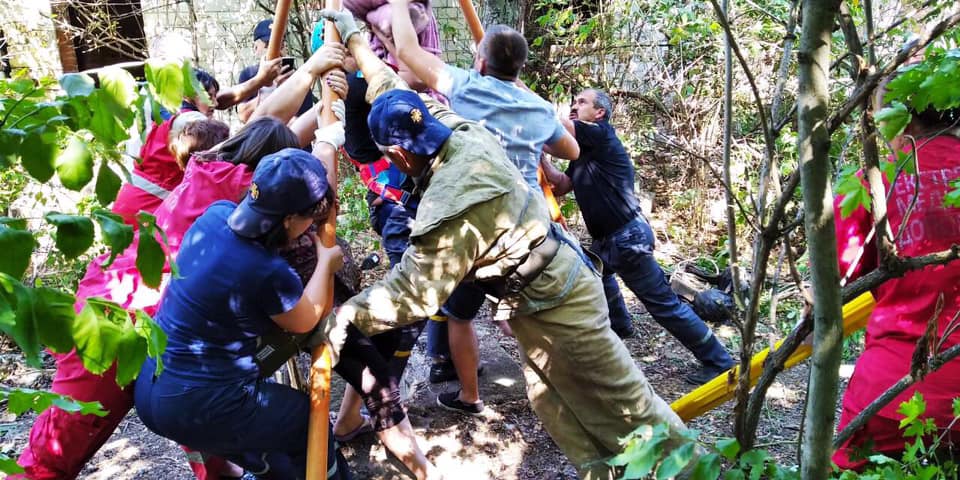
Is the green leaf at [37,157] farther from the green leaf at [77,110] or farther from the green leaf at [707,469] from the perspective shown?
the green leaf at [707,469]

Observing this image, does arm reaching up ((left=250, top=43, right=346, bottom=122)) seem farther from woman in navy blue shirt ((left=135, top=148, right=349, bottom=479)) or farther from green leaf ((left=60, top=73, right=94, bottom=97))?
green leaf ((left=60, top=73, right=94, bottom=97))

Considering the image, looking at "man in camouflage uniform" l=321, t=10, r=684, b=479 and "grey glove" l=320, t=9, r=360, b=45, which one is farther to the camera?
"grey glove" l=320, t=9, r=360, b=45

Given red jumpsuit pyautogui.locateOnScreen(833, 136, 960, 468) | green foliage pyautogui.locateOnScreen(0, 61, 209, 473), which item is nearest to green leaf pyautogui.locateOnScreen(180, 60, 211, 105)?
green foliage pyautogui.locateOnScreen(0, 61, 209, 473)

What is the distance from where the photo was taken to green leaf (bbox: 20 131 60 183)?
1357mm

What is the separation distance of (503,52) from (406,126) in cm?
116

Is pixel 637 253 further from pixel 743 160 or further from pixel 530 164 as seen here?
pixel 743 160

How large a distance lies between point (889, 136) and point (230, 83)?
825cm

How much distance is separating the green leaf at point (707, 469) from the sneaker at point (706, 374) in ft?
11.9

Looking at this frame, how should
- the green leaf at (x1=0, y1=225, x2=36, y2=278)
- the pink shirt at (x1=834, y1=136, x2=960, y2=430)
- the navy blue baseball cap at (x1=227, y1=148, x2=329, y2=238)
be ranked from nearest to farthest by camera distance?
1. the green leaf at (x1=0, y1=225, x2=36, y2=278)
2. the pink shirt at (x1=834, y1=136, x2=960, y2=430)
3. the navy blue baseball cap at (x1=227, y1=148, x2=329, y2=238)

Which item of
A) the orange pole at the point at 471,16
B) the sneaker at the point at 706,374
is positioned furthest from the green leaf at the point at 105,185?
the sneaker at the point at 706,374

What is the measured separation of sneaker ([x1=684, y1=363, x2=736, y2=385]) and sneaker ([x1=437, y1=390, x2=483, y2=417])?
154cm

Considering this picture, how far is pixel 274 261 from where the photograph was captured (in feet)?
8.61

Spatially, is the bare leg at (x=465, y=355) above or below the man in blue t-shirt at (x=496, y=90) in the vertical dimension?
below

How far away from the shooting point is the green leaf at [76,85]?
1.36 meters
